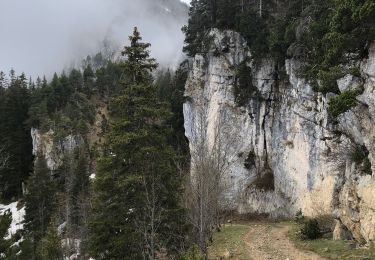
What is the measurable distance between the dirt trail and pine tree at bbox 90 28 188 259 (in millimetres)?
5843

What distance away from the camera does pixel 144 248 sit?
1533 cm

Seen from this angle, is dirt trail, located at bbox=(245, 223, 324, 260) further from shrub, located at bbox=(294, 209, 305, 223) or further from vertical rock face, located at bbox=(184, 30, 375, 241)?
vertical rock face, located at bbox=(184, 30, 375, 241)

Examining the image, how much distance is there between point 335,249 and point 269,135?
912 inches

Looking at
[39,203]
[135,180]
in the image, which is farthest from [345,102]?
[39,203]

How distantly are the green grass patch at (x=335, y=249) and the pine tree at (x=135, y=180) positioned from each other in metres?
6.78

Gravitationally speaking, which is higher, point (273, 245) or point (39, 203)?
point (39, 203)

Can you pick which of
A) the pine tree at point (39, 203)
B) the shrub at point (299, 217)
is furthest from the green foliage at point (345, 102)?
the pine tree at point (39, 203)

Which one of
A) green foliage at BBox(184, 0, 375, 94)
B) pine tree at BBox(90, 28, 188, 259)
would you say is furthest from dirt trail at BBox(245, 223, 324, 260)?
green foliage at BBox(184, 0, 375, 94)

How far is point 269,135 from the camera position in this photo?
40125 millimetres

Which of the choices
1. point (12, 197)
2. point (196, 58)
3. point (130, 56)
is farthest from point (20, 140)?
point (130, 56)

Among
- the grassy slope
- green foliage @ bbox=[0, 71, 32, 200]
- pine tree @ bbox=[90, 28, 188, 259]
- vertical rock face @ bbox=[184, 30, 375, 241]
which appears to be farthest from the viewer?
green foliage @ bbox=[0, 71, 32, 200]

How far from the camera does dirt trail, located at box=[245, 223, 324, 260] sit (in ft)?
60.4

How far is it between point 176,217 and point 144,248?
68.5 inches

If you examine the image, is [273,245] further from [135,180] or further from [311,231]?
[135,180]
